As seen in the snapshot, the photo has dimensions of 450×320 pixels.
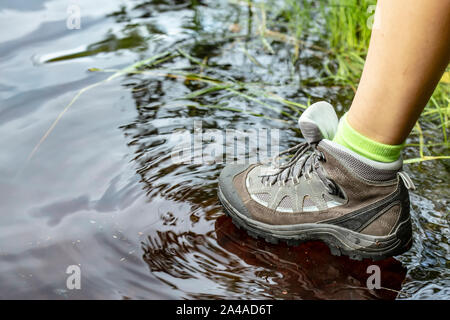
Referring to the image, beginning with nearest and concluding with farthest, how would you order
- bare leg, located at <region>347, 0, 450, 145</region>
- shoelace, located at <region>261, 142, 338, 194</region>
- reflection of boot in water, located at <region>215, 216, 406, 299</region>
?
bare leg, located at <region>347, 0, 450, 145</region> → reflection of boot in water, located at <region>215, 216, 406, 299</region> → shoelace, located at <region>261, 142, 338, 194</region>

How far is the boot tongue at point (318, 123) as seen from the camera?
4.55 ft

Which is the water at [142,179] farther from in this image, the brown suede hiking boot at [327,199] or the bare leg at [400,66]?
the bare leg at [400,66]

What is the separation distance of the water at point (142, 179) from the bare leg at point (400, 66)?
39 cm

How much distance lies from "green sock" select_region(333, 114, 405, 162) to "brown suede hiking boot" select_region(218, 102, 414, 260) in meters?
0.02

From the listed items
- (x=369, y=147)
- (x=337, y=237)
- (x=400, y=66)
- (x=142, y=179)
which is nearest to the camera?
(x=400, y=66)

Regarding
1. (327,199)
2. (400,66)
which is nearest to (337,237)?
(327,199)

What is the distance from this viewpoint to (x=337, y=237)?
1.44 meters

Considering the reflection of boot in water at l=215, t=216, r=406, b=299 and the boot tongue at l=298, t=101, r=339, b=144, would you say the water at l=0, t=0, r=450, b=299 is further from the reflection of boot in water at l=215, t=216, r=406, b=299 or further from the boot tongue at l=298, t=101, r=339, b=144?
the boot tongue at l=298, t=101, r=339, b=144

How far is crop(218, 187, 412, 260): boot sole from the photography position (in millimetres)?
1387

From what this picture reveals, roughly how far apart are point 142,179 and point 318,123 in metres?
0.61

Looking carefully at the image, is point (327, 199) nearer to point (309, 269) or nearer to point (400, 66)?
point (309, 269)

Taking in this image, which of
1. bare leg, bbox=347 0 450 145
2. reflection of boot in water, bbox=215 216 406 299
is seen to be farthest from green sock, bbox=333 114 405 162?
reflection of boot in water, bbox=215 216 406 299

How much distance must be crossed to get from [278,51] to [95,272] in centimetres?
179

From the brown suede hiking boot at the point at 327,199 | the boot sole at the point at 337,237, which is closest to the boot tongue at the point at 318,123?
the brown suede hiking boot at the point at 327,199
